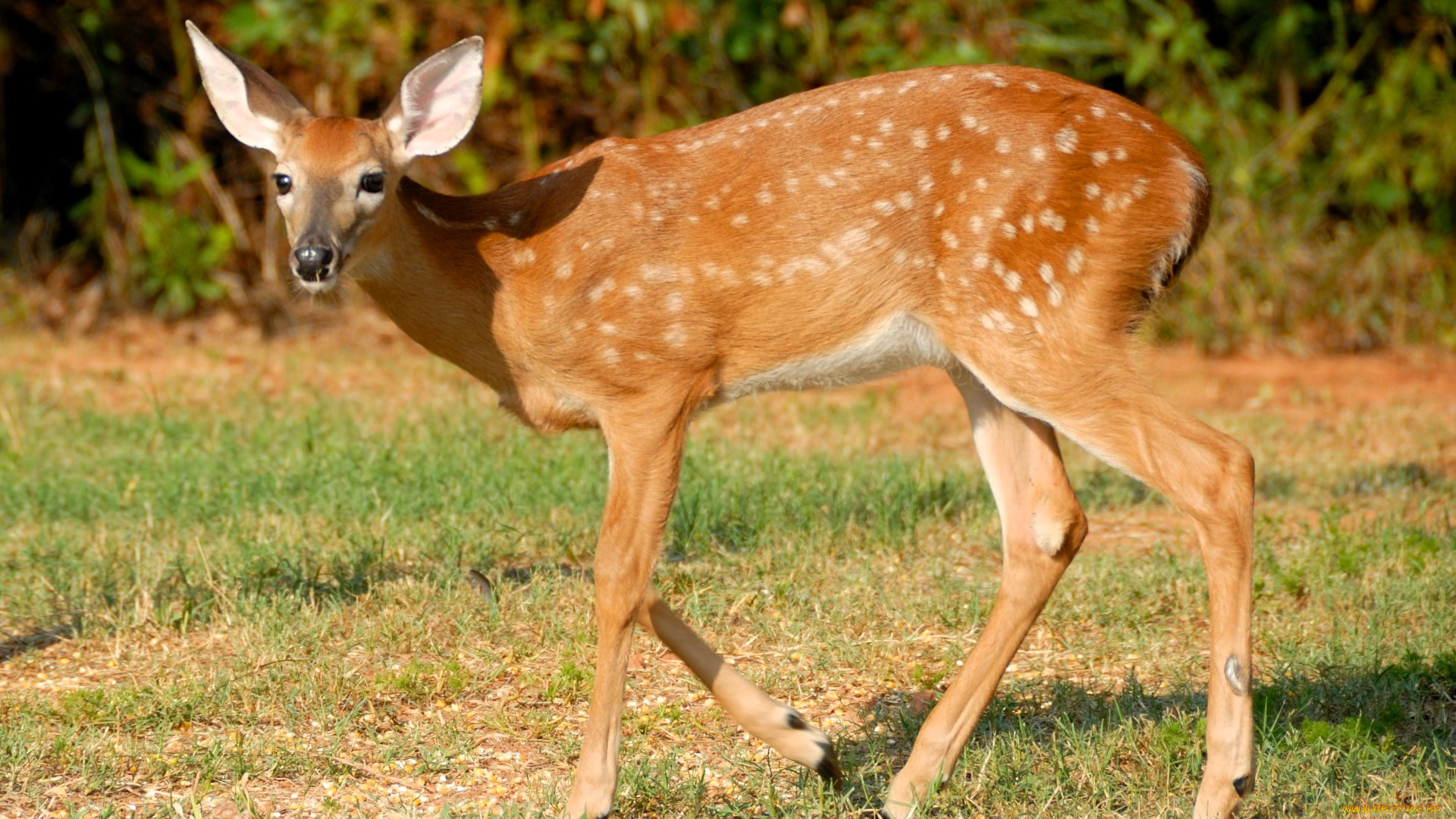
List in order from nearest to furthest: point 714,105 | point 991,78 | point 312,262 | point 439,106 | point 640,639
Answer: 1. point 312,262
2. point 991,78
3. point 439,106
4. point 640,639
5. point 714,105

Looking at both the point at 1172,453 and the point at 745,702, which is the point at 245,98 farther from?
the point at 1172,453

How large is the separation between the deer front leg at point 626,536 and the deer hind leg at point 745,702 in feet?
0.30

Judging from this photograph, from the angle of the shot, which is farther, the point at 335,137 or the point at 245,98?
the point at 245,98

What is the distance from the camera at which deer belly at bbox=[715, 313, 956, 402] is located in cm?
455

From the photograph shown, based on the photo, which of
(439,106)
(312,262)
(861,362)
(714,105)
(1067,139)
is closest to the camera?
(312,262)

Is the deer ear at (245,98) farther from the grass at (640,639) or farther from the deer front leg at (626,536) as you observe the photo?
the grass at (640,639)

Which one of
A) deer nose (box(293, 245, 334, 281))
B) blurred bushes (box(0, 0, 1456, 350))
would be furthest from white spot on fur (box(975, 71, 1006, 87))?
blurred bushes (box(0, 0, 1456, 350))

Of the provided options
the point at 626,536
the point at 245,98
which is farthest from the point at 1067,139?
the point at 245,98

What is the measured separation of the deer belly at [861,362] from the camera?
4551 mm

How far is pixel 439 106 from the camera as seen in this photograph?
16.1ft

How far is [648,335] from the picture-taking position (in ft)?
15.1

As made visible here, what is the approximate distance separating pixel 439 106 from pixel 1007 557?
6.81 ft

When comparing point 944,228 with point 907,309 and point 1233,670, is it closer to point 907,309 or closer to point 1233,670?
point 907,309

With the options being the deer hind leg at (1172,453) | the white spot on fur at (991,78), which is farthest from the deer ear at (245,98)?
the deer hind leg at (1172,453)
